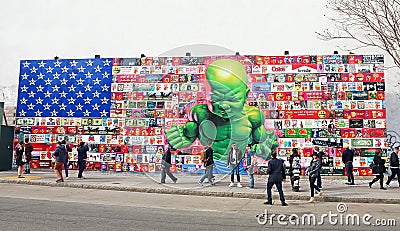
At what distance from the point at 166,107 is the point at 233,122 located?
3694 mm

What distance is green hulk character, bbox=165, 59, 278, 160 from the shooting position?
2059 centimetres

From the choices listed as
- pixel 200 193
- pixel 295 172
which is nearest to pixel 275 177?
pixel 295 172

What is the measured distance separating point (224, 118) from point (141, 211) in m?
11.0

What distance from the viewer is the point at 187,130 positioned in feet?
69.3

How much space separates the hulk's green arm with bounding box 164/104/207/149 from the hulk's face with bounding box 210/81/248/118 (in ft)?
2.28

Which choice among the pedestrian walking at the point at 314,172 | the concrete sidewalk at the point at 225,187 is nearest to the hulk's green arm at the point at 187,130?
the concrete sidewalk at the point at 225,187

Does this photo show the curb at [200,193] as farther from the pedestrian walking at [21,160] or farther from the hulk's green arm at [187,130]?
the hulk's green arm at [187,130]

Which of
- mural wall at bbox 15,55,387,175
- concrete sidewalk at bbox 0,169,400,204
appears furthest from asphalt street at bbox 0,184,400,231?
mural wall at bbox 15,55,387,175

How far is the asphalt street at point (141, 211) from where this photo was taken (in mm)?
8625

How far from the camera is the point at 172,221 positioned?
923cm

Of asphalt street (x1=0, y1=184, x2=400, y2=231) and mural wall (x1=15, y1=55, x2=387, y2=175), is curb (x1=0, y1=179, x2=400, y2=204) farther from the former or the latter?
mural wall (x1=15, y1=55, x2=387, y2=175)

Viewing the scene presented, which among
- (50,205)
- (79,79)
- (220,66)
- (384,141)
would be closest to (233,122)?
(220,66)

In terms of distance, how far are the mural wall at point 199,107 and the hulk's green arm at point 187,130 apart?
0.05m

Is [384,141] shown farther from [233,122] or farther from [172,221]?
[172,221]
